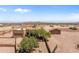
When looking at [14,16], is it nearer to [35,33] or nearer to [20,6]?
[20,6]

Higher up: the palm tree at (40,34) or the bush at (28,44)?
the palm tree at (40,34)

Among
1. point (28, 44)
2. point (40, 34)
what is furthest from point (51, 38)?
point (28, 44)

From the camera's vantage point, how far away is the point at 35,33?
6.34 ft

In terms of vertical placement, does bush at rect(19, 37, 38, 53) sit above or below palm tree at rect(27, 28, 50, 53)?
below

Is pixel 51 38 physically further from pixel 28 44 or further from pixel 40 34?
pixel 28 44
